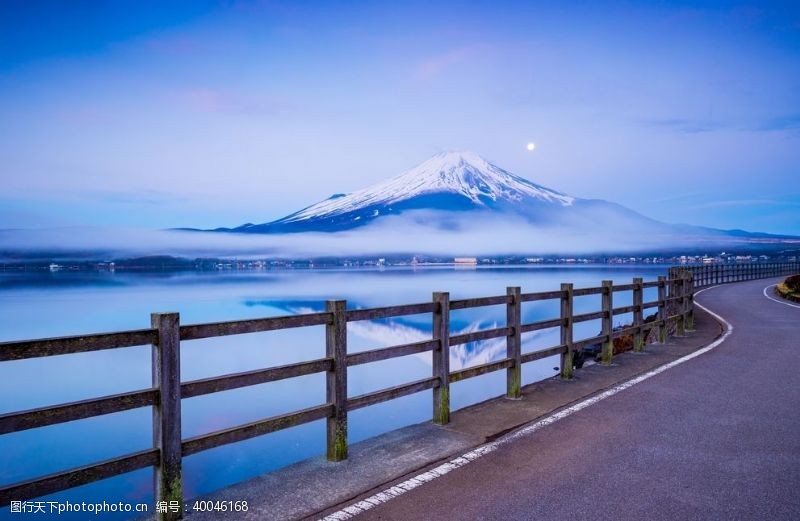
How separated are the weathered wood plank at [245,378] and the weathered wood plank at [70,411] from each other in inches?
10.7

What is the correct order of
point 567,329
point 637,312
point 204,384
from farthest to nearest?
point 637,312 < point 567,329 < point 204,384

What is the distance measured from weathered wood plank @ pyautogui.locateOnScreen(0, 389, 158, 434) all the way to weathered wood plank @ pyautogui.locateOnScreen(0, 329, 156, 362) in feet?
1.06

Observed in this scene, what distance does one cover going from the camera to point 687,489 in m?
4.47

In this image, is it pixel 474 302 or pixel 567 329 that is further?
pixel 567 329

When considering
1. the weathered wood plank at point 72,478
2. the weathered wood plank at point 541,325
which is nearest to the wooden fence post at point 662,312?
the weathered wood plank at point 541,325

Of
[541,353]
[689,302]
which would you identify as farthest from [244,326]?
[689,302]

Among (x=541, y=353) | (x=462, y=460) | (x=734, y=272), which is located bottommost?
(x=462, y=460)

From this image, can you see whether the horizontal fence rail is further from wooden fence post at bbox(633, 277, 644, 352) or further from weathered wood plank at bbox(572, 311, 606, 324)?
wooden fence post at bbox(633, 277, 644, 352)

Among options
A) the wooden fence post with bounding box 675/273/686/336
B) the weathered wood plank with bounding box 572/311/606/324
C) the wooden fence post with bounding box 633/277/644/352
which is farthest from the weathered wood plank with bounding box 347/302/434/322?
the wooden fence post with bounding box 675/273/686/336

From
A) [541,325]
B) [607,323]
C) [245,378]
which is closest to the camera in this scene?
[245,378]

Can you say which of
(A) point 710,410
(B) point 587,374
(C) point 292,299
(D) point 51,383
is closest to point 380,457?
(A) point 710,410

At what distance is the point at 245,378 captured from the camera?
4430mm

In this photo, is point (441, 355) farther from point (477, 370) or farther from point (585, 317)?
point (585, 317)

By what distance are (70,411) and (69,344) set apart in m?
0.41
